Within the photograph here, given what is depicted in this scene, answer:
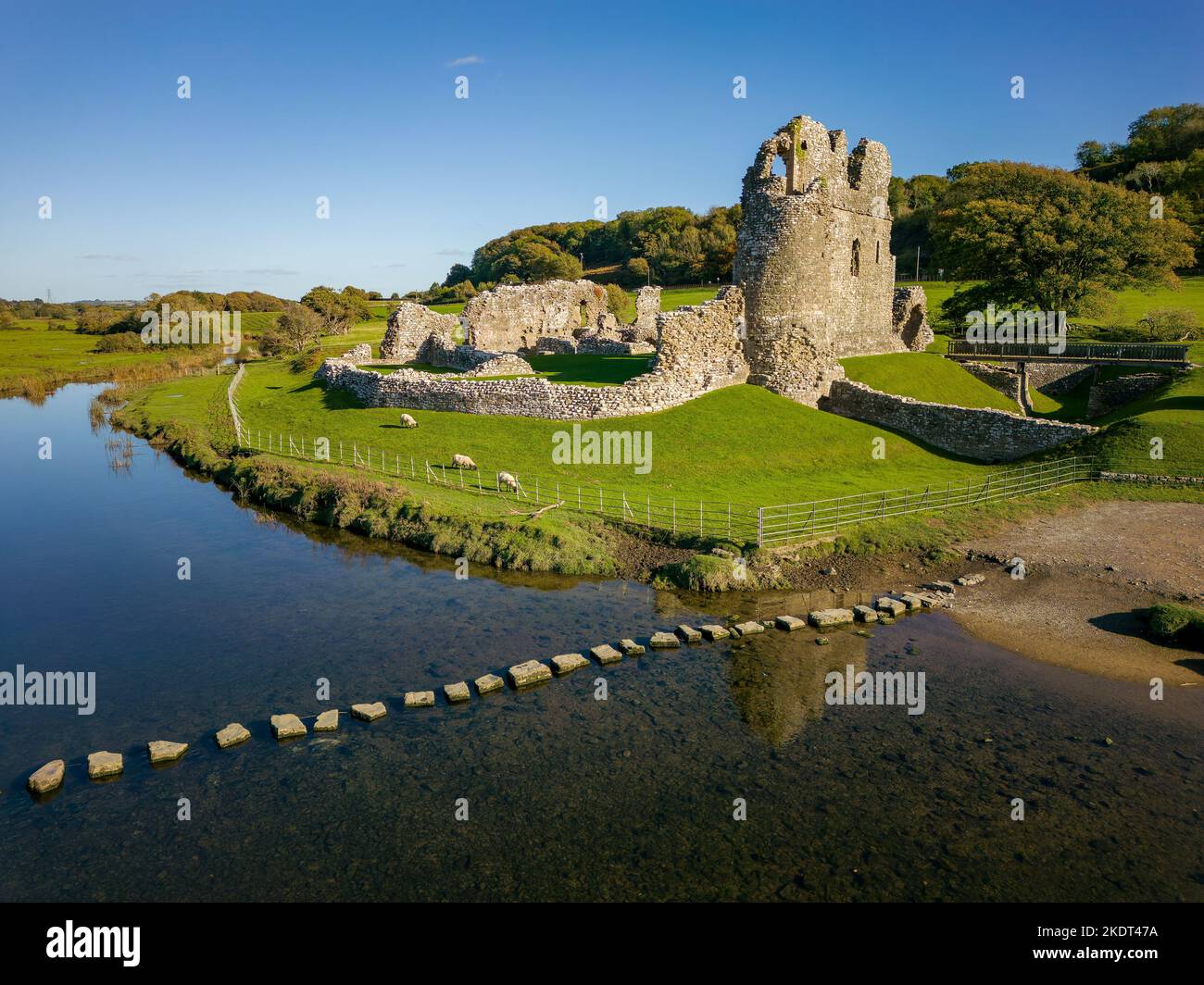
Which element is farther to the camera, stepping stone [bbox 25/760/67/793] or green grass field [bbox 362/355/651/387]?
green grass field [bbox 362/355/651/387]

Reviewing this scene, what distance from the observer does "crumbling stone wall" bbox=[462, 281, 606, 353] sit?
167ft

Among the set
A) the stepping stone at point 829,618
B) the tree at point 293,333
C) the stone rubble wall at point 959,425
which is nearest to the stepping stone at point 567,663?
the stepping stone at point 829,618

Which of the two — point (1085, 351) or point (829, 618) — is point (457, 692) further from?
point (1085, 351)

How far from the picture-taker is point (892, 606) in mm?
19078

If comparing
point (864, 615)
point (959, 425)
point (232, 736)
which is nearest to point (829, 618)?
point (864, 615)

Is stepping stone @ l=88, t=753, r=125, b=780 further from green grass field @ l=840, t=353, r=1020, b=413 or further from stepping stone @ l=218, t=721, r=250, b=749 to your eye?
green grass field @ l=840, t=353, r=1020, b=413

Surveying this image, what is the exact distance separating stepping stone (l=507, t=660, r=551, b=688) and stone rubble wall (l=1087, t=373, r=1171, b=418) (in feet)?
118

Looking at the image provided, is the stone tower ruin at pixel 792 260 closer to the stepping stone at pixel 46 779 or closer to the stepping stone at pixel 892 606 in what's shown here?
the stepping stone at pixel 892 606

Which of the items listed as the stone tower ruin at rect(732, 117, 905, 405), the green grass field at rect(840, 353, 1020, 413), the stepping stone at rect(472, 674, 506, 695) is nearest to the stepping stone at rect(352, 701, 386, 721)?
the stepping stone at rect(472, 674, 506, 695)

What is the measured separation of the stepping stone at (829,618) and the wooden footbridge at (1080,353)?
97.8 ft

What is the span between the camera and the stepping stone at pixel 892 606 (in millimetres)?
19000

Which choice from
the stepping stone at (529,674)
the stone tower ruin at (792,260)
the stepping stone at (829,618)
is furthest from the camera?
the stone tower ruin at (792,260)

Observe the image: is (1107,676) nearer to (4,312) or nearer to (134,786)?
(134,786)
